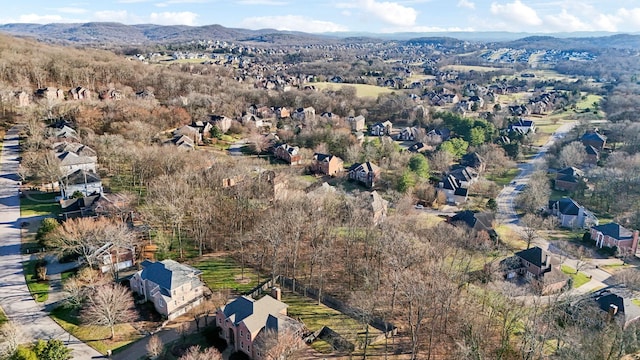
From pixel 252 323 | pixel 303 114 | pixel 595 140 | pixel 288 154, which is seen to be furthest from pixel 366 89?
pixel 252 323

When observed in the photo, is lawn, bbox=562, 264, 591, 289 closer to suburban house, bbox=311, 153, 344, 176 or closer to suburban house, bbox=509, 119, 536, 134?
suburban house, bbox=311, 153, 344, 176

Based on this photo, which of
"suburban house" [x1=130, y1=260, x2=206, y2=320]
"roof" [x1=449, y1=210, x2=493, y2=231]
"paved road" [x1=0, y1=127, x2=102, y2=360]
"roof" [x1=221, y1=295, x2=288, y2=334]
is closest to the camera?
"roof" [x1=221, y1=295, x2=288, y2=334]

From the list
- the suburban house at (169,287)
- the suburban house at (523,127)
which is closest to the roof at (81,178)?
the suburban house at (169,287)

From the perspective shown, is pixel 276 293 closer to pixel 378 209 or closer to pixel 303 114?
pixel 378 209

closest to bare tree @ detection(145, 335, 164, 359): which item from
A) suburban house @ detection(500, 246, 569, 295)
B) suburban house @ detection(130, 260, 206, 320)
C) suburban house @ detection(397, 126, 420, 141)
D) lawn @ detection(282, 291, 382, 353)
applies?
suburban house @ detection(130, 260, 206, 320)

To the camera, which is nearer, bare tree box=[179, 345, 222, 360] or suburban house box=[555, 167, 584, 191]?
bare tree box=[179, 345, 222, 360]

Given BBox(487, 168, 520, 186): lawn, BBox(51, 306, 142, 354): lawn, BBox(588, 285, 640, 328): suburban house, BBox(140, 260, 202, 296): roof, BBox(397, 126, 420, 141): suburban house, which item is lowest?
BBox(51, 306, 142, 354): lawn

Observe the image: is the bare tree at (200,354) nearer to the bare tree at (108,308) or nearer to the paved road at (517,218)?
the bare tree at (108,308)

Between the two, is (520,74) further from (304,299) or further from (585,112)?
(304,299)
